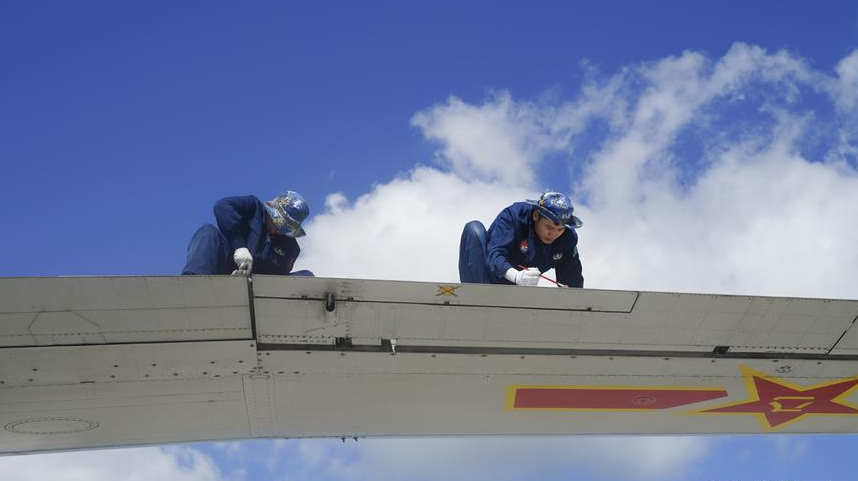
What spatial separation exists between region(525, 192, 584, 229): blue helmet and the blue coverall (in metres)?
0.21

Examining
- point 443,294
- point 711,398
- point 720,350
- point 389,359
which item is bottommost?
point 711,398

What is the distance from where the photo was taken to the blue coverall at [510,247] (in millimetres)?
10406

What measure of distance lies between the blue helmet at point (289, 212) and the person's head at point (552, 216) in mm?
3247

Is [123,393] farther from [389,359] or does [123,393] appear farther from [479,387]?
[479,387]

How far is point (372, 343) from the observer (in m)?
8.67

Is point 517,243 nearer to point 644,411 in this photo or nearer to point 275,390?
point 644,411

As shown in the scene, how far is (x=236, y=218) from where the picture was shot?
10.0 meters

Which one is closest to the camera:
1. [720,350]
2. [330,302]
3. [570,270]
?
[330,302]

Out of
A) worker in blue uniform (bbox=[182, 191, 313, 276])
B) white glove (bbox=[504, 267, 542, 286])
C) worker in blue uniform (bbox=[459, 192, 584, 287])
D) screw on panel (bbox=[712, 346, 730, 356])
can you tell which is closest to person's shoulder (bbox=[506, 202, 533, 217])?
worker in blue uniform (bbox=[459, 192, 584, 287])

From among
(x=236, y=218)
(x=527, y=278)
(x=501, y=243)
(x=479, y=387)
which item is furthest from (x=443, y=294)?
(x=236, y=218)

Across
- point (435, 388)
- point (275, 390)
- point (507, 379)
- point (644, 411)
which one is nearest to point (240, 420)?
point (275, 390)

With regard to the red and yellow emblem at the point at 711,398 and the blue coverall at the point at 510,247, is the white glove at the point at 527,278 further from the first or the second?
the red and yellow emblem at the point at 711,398

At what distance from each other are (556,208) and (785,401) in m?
4.38

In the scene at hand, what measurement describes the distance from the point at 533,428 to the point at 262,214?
Answer: 4.92 meters
